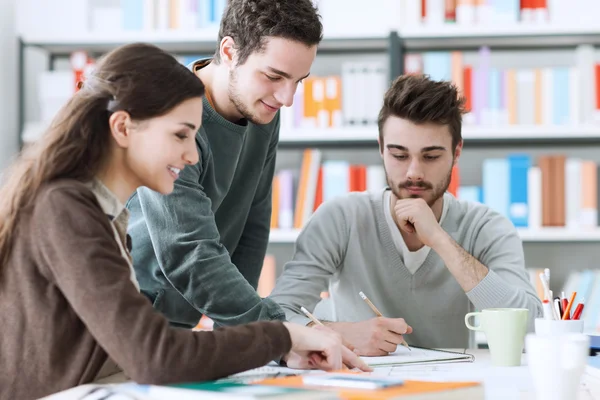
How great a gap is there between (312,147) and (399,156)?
144 cm

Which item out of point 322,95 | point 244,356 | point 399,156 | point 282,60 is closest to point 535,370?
point 244,356

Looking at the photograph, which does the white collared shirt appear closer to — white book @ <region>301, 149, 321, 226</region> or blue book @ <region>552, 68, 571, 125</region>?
white book @ <region>301, 149, 321, 226</region>

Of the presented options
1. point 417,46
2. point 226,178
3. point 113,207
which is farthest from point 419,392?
point 417,46

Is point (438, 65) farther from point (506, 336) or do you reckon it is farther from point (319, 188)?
point (506, 336)

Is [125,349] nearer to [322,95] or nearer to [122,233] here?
[122,233]

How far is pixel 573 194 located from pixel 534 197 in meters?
0.14

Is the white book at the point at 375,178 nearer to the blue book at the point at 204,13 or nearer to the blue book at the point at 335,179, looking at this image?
the blue book at the point at 335,179

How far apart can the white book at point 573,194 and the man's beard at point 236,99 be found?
176 centimetres

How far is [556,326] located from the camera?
1.31m

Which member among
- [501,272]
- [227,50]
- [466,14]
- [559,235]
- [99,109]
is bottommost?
[559,235]

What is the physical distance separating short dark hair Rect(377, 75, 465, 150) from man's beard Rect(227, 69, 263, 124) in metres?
0.45

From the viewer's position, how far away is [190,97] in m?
1.10

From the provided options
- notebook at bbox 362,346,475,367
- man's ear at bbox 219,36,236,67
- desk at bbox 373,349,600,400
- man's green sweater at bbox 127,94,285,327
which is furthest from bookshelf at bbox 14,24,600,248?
desk at bbox 373,349,600,400

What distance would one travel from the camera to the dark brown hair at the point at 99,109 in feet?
3.33
